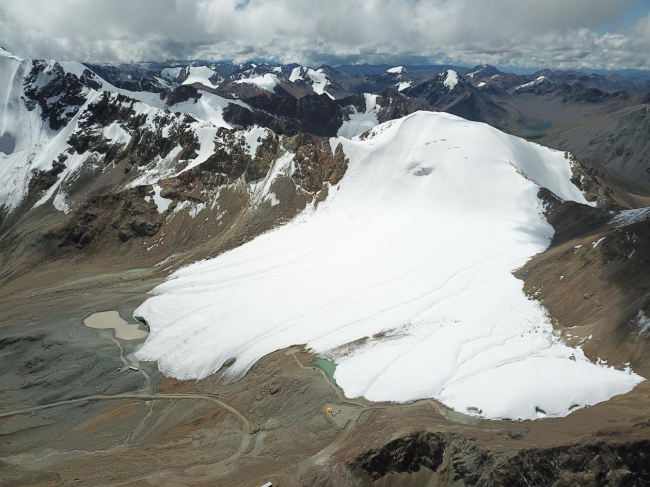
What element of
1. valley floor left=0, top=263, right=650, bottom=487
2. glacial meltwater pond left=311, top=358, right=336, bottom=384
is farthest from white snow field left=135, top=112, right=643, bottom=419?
valley floor left=0, top=263, right=650, bottom=487

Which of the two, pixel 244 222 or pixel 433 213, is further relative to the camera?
pixel 244 222

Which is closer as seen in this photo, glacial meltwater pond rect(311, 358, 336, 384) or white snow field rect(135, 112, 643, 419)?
white snow field rect(135, 112, 643, 419)

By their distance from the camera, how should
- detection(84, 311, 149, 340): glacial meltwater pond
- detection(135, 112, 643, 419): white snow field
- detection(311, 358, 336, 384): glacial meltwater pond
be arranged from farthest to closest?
detection(84, 311, 149, 340): glacial meltwater pond < detection(311, 358, 336, 384): glacial meltwater pond < detection(135, 112, 643, 419): white snow field

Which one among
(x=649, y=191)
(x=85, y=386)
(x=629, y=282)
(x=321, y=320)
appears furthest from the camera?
(x=649, y=191)

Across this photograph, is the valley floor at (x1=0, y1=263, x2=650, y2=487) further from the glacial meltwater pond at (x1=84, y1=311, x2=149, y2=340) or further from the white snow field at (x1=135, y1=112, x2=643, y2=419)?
the white snow field at (x1=135, y1=112, x2=643, y2=419)

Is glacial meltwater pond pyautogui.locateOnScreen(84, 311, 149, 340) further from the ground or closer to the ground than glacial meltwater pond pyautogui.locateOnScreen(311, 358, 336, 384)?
further from the ground

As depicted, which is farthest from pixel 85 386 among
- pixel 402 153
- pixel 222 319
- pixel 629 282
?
pixel 402 153

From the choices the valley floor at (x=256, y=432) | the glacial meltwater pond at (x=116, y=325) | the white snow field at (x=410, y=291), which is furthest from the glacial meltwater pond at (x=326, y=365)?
the glacial meltwater pond at (x=116, y=325)

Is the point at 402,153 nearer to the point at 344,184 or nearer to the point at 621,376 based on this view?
the point at 344,184
